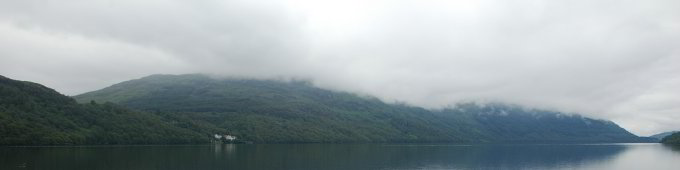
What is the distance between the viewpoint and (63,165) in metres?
102

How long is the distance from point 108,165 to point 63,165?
7698 millimetres

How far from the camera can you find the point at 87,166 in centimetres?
10212

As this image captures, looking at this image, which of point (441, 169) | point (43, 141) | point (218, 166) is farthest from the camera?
point (43, 141)

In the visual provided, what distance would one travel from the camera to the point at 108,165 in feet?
347

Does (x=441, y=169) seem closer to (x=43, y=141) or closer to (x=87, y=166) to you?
(x=87, y=166)

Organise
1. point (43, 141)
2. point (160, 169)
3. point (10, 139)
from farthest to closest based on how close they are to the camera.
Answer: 1. point (43, 141)
2. point (10, 139)
3. point (160, 169)

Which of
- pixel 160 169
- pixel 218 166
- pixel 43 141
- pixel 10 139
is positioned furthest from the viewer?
pixel 43 141

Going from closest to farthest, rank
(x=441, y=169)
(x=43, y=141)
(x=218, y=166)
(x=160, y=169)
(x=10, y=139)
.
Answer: (x=160, y=169) → (x=218, y=166) → (x=441, y=169) → (x=10, y=139) → (x=43, y=141)

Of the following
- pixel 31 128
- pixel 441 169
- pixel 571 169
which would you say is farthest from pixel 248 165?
pixel 31 128

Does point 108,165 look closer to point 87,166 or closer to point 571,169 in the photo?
point 87,166

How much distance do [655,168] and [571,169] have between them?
69.3ft

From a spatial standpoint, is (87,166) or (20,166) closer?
(20,166)

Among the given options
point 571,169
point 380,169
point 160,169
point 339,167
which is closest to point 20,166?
point 160,169

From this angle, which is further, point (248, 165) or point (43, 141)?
point (43, 141)
